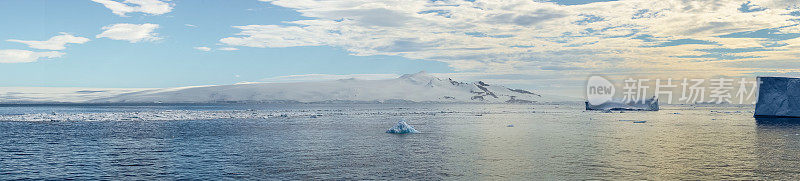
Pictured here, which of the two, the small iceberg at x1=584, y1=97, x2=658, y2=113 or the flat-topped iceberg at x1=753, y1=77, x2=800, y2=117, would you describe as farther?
→ the small iceberg at x1=584, y1=97, x2=658, y2=113

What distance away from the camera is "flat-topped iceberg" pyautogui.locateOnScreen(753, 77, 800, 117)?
53.6 meters

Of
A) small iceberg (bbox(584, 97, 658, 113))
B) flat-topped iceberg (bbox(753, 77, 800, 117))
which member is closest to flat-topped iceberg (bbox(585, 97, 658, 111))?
small iceberg (bbox(584, 97, 658, 113))

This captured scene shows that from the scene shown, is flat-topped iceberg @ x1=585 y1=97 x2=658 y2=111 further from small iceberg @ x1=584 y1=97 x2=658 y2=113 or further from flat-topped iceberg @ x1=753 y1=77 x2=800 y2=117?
flat-topped iceberg @ x1=753 y1=77 x2=800 y2=117

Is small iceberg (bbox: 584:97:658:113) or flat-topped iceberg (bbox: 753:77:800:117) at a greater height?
flat-topped iceberg (bbox: 753:77:800:117)

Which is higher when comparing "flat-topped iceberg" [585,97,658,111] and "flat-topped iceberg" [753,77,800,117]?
"flat-topped iceberg" [753,77,800,117]

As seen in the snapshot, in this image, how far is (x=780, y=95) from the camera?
180ft

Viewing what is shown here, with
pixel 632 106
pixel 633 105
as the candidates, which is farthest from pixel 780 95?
pixel 633 105

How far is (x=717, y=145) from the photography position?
25.1 meters

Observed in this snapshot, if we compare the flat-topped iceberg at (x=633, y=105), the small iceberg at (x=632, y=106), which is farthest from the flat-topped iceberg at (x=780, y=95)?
the flat-topped iceberg at (x=633, y=105)

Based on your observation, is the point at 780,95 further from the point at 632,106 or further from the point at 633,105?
the point at 633,105

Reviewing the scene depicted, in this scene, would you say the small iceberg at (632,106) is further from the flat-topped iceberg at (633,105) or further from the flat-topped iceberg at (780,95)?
the flat-topped iceberg at (780,95)

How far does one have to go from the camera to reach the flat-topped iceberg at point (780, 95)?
53594 mm

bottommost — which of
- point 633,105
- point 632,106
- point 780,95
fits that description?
point 632,106

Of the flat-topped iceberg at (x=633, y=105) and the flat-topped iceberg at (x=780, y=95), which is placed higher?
the flat-topped iceberg at (x=780, y=95)
